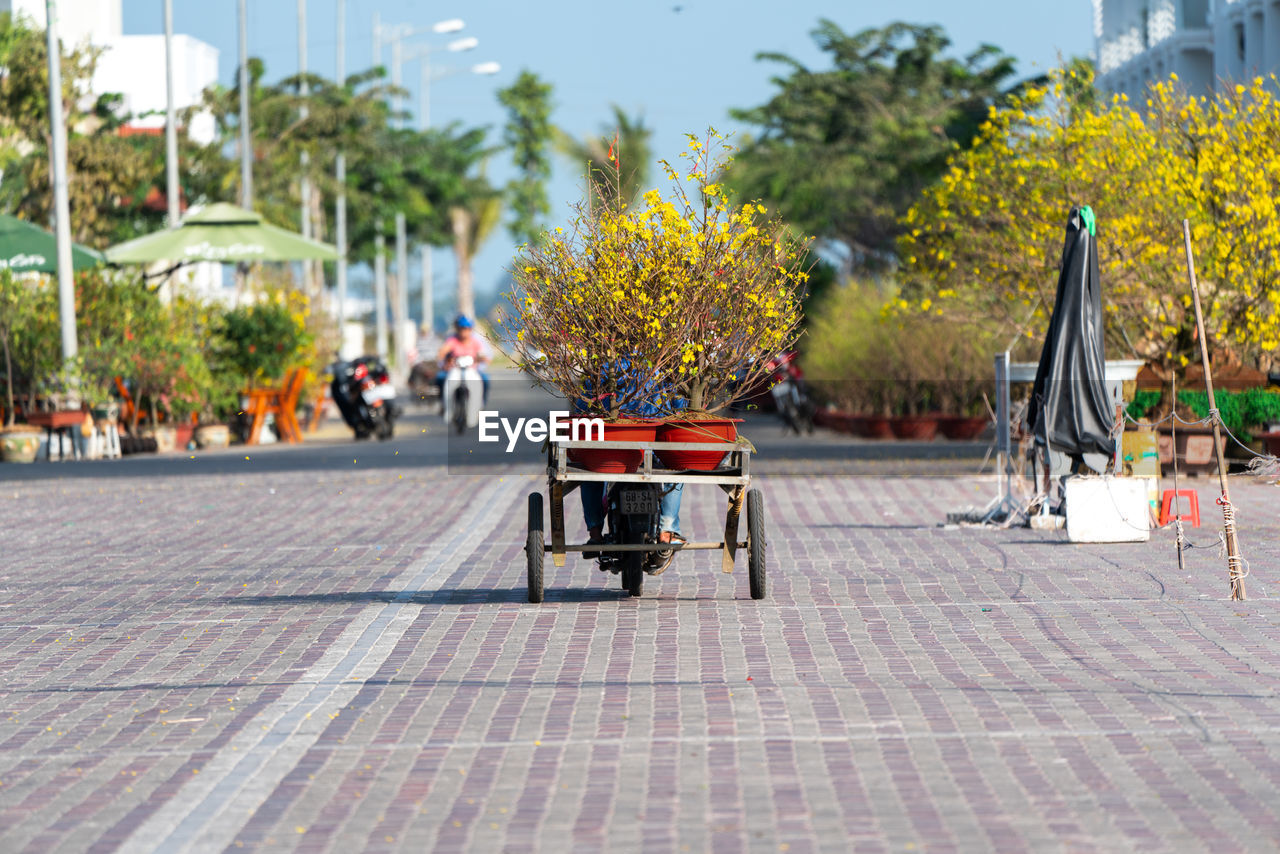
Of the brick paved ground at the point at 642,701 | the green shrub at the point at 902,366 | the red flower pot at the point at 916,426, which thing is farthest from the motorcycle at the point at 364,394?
the brick paved ground at the point at 642,701

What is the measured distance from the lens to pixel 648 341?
1059 centimetres

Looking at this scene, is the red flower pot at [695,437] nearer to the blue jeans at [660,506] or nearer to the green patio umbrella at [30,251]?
the blue jeans at [660,506]

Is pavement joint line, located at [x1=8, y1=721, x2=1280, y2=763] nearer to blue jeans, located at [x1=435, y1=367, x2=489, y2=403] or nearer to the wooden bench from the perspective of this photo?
blue jeans, located at [x1=435, y1=367, x2=489, y2=403]

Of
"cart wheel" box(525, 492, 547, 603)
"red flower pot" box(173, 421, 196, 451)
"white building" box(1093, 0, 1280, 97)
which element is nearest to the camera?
"cart wheel" box(525, 492, 547, 603)

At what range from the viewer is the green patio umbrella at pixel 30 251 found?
25328mm

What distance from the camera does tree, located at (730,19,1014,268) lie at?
42875mm

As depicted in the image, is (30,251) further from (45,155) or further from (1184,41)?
(1184,41)

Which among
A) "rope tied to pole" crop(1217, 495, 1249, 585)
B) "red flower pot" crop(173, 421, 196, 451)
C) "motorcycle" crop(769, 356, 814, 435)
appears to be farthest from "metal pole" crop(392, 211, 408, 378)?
"rope tied to pole" crop(1217, 495, 1249, 585)

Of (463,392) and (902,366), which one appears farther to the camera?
(902,366)

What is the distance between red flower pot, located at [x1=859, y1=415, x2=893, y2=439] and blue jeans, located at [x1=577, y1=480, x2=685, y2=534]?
17.8m

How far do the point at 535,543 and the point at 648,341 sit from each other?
4.18 feet

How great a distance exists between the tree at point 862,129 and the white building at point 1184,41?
4.39 m

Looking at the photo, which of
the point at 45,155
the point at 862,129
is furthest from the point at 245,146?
the point at 862,129

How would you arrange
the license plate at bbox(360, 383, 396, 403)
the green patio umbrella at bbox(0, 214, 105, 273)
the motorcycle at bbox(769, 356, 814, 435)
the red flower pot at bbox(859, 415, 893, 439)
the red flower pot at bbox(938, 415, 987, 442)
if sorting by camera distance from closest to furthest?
the green patio umbrella at bbox(0, 214, 105, 273)
the red flower pot at bbox(938, 415, 987, 442)
the red flower pot at bbox(859, 415, 893, 439)
the license plate at bbox(360, 383, 396, 403)
the motorcycle at bbox(769, 356, 814, 435)
